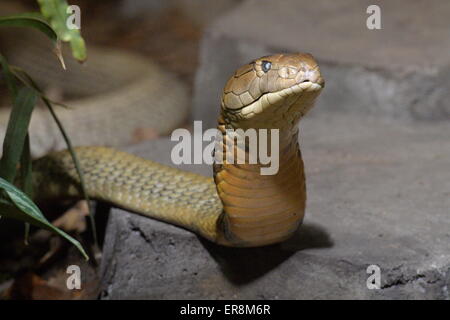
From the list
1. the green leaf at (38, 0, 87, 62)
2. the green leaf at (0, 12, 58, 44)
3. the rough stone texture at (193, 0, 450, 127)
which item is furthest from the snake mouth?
the rough stone texture at (193, 0, 450, 127)

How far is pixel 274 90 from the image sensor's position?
1.72 m

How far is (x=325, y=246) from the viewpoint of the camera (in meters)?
2.13

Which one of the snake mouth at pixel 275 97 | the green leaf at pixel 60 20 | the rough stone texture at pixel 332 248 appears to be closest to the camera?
the snake mouth at pixel 275 97

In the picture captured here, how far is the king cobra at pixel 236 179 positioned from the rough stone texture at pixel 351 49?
53.3 inches

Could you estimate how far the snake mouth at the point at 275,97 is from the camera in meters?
1.66

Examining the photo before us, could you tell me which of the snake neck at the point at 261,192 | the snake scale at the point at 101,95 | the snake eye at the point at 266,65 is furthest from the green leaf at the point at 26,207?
the snake scale at the point at 101,95

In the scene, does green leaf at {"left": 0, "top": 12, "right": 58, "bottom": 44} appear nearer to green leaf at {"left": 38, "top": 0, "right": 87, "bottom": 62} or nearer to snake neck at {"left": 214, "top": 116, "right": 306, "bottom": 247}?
green leaf at {"left": 38, "top": 0, "right": 87, "bottom": 62}

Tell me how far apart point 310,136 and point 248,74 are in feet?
4.95

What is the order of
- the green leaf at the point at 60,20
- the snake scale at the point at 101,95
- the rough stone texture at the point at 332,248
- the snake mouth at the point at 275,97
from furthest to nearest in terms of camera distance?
1. the snake scale at the point at 101,95
2. the rough stone texture at the point at 332,248
3. the green leaf at the point at 60,20
4. the snake mouth at the point at 275,97

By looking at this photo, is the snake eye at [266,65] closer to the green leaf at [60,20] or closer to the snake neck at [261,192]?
the snake neck at [261,192]

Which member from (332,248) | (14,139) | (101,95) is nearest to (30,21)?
(14,139)

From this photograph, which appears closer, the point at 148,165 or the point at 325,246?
the point at 325,246
